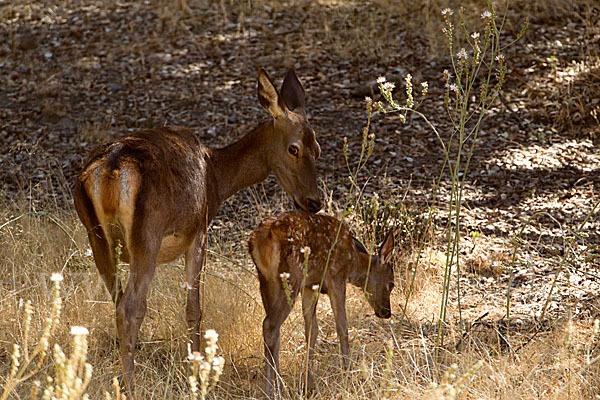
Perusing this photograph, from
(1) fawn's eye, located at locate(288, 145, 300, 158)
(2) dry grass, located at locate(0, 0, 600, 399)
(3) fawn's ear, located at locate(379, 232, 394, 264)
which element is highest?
(1) fawn's eye, located at locate(288, 145, 300, 158)

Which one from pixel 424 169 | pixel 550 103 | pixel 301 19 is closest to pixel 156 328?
pixel 424 169

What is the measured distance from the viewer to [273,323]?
4660mm

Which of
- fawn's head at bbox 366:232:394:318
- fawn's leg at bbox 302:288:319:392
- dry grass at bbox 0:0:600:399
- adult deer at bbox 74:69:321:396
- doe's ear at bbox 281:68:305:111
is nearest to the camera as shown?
adult deer at bbox 74:69:321:396

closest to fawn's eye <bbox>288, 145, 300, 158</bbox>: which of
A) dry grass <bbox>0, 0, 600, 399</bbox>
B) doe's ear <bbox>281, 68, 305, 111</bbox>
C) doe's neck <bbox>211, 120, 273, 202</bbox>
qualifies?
doe's neck <bbox>211, 120, 273, 202</bbox>

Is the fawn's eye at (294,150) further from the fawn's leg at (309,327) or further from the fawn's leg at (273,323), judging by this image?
the fawn's leg at (273,323)

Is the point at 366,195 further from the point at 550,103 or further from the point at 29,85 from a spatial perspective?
the point at 29,85

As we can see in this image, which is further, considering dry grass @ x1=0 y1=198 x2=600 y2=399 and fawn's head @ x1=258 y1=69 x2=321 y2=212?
fawn's head @ x1=258 y1=69 x2=321 y2=212

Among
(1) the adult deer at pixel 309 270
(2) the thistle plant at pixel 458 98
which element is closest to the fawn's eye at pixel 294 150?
(1) the adult deer at pixel 309 270

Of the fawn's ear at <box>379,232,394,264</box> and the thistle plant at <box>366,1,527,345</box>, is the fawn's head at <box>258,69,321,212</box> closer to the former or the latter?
the fawn's ear at <box>379,232,394,264</box>

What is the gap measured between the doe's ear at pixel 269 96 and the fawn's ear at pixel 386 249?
1.14 metres

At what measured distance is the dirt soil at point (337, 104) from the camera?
7.01m

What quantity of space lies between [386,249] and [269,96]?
4.37 feet

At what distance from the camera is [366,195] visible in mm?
7555

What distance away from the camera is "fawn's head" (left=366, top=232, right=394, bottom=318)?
555cm
